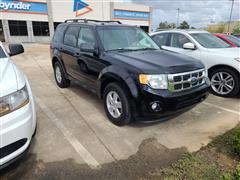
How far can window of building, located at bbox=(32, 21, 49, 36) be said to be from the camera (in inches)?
953

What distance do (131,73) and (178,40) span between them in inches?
143

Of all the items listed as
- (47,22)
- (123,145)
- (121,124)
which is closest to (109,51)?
(121,124)

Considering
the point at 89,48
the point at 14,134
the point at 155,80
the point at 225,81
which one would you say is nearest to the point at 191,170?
the point at 155,80

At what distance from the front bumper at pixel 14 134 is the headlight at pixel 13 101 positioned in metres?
0.04

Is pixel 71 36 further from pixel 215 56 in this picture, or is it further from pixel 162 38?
pixel 215 56

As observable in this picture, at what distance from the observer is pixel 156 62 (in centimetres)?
307

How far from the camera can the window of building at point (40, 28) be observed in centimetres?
2422

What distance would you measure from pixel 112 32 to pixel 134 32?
0.62 metres

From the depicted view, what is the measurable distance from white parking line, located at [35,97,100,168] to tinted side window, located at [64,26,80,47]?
1.65 meters

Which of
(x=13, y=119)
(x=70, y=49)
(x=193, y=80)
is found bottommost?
(x=13, y=119)

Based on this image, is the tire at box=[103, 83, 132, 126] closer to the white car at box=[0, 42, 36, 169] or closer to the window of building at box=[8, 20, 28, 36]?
the white car at box=[0, 42, 36, 169]

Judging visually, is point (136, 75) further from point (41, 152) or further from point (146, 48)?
point (41, 152)

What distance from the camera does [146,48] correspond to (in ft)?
13.1

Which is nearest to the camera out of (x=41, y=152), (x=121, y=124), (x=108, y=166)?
(x=108, y=166)
